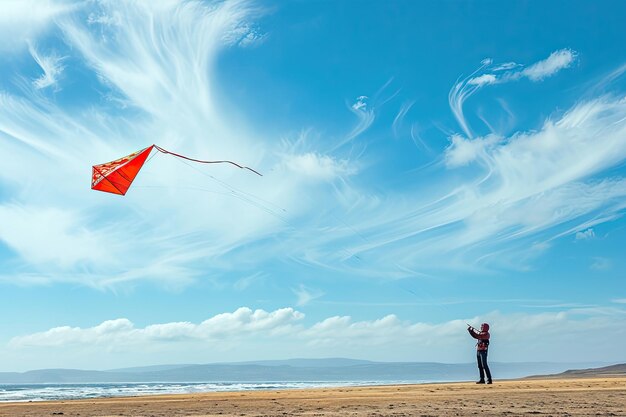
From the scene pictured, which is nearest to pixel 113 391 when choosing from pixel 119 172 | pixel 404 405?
pixel 119 172

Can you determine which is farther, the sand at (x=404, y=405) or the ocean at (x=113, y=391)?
the ocean at (x=113, y=391)

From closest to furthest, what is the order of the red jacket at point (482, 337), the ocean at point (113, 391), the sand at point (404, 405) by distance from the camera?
the sand at point (404, 405) → the red jacket at point (482, 337) → the ocean at point (113, 391)

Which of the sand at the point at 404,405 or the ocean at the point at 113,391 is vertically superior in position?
the ocean at the point at 113,391

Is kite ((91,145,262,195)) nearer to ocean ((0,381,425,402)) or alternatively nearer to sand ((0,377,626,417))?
sand ((0,377,626,417))

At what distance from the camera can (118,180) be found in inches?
958

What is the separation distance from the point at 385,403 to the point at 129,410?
8.89m

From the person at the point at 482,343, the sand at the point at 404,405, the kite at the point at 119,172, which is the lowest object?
the sand at the point at 404,405

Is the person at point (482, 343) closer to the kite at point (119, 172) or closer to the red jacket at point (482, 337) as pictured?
the red jacket at point (482, 337)

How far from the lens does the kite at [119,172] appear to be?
24.0m

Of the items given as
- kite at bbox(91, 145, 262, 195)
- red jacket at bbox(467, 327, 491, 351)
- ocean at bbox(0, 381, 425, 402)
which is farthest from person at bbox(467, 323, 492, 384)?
ocean at bbox(0, 381, 425, 402)

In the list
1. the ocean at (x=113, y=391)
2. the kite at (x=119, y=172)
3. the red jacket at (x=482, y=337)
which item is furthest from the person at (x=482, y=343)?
the ocean at (x=113, y=391)

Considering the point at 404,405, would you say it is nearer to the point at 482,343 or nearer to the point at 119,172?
the point at 482,343

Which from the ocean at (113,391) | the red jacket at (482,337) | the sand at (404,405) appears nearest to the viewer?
the sand at (404,405)

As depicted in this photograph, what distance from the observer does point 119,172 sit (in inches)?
961
